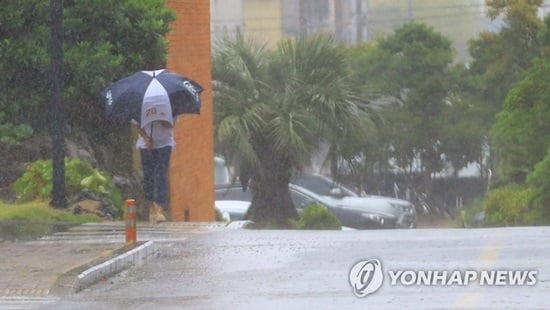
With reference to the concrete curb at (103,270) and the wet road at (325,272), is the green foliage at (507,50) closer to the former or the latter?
the wet road at (325,272)

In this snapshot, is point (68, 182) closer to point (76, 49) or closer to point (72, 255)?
point (76, 49)

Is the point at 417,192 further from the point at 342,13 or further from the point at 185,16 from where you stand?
the point at 185,16

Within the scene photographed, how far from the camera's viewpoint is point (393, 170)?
118 ft

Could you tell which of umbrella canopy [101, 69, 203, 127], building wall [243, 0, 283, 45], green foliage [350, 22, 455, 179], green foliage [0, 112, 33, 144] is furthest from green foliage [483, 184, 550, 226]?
building wall [243, 0, 283, 45]

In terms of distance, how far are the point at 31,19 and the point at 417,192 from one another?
19.6 meters

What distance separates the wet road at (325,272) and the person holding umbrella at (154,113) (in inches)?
59.8

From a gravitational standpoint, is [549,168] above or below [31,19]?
below

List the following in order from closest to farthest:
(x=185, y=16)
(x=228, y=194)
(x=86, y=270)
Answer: (x=86, y=270) < (x=185, y=16) < (x=228, y=194)

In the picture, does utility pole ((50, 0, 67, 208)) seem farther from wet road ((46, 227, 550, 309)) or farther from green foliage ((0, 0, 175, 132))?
wet road ((46, 227, 550, 309))

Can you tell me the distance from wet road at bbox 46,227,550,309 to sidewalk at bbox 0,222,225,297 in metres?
0.18

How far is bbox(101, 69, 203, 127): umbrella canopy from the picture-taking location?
1520 centimetres

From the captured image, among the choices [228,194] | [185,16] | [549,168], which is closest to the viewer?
[549,168]

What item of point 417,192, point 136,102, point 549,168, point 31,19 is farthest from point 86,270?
point 417,192

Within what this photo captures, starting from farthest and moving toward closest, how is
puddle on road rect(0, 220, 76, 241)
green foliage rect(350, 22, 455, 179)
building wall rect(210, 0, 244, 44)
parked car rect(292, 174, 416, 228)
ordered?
building wall rect(210, 0, 244, 44)
green foliage rect(350, 22, 455, 179)
parked car rect(292, 174, 416, 228)
puddle on road rect(0, 220, 76, 241)
